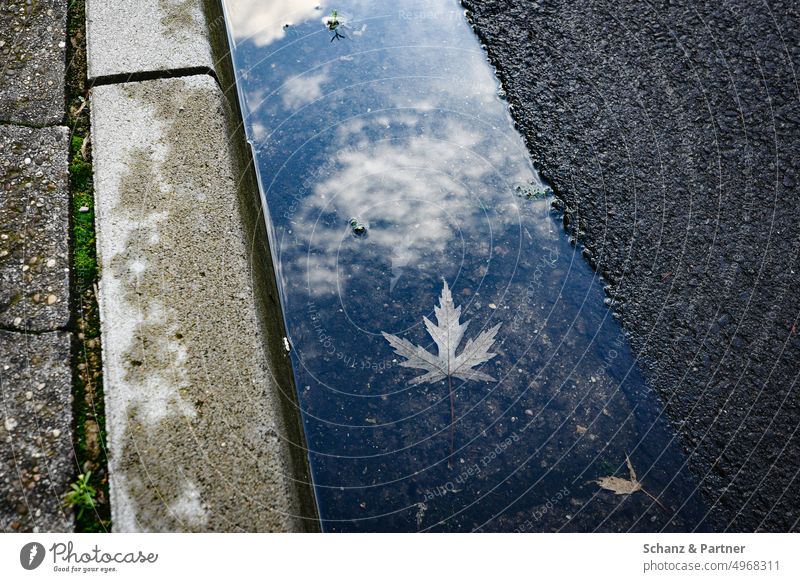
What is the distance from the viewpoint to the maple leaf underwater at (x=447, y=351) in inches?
76.2

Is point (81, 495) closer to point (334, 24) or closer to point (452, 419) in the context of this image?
point (452, 419)

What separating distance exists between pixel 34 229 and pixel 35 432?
0.70 meters

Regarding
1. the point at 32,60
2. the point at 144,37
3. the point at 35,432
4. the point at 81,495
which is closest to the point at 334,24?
the point at 144,37

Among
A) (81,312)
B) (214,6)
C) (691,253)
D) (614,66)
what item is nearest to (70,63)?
(214,6)

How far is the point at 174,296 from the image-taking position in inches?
74.2

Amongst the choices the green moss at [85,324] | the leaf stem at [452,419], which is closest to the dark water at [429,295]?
the leaf stem at [452,419]

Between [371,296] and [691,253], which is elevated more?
[691,253]

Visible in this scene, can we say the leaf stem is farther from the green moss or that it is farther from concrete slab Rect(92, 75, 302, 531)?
the green moss

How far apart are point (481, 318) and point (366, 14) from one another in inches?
61.4

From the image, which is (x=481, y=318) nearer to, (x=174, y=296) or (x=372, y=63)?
(x=174, y=296)

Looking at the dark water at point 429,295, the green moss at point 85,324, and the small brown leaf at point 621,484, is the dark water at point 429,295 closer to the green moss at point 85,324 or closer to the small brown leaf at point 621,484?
the small brown leaf at point 621,484

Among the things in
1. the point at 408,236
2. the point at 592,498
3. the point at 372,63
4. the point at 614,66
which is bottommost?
the point at 592,498

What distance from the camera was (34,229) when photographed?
1.99m

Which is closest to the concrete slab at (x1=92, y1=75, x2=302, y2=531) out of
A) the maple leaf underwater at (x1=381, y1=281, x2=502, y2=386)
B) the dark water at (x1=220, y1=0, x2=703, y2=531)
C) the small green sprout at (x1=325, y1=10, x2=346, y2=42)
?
the dark water at (x1=220, y1=0, x2=703, y2=531)
